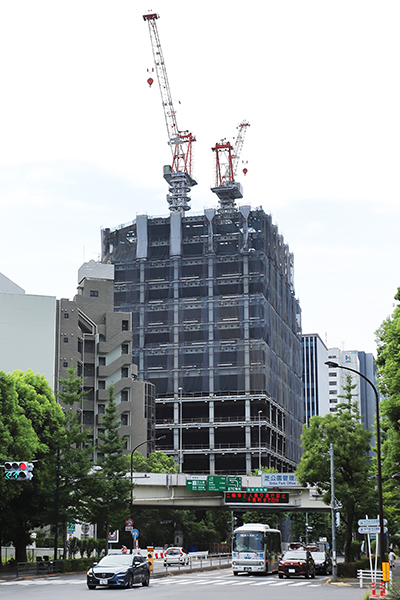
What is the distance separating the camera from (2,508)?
165 ft

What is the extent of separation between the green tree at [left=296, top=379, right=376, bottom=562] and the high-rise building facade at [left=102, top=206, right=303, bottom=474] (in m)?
71.3

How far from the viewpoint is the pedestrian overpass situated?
227 ft

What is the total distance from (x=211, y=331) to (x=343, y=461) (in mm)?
79564

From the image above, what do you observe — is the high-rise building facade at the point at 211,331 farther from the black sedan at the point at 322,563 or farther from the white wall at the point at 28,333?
the black sedan at the point at 322,563

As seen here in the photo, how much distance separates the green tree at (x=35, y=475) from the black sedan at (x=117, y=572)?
1525 cm

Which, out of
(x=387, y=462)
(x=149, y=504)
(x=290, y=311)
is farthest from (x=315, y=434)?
(x=290, y=311)

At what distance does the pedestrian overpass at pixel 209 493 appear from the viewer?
69250 millimetres

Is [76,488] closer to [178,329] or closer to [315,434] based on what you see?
[315,434]

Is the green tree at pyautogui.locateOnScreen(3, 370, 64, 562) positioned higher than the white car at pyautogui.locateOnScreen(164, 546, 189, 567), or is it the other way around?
the green tree at pyautogui.locateOnScreen(3, 370, 64, 562)

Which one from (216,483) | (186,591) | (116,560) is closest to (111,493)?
(216,483)

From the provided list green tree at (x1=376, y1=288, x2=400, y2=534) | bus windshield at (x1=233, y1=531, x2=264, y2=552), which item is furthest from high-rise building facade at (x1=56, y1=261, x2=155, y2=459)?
green tree at (x1=376, y1=288, x2=400, y2=534)

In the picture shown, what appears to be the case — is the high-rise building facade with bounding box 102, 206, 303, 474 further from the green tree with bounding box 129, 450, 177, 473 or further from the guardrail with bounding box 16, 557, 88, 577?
the guardrail with bounding box 16, 557, 88, 577

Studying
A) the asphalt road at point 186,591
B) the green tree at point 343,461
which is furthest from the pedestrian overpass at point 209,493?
the asphalt road at point 186,591

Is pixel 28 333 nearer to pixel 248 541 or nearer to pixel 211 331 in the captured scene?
pixel 211 331
